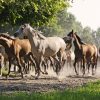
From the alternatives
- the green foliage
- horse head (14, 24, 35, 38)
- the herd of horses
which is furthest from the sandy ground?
the green foliage

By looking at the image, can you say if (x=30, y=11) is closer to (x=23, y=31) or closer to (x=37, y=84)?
(x=23, y=31)

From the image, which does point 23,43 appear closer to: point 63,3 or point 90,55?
point 90,55

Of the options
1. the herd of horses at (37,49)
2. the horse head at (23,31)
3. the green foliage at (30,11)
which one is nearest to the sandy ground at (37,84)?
the herd of horses at (37,49)

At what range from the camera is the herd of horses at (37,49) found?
23672 mm

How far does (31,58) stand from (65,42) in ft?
8.94

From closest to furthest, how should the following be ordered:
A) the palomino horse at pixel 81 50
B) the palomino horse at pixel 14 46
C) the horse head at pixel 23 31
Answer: the horse head at pixel 23 31, the palomino horse at pixel 14 46, the palomino horse at pixel 81 50

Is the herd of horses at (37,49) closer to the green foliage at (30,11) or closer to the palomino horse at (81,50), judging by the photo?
the palomino horse at (81,50)

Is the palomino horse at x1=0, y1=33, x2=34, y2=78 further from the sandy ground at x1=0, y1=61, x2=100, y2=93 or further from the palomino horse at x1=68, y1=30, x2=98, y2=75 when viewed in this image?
the palomino horse at x1=68, y1=30, x2=98, y2=75

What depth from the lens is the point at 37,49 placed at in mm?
23719

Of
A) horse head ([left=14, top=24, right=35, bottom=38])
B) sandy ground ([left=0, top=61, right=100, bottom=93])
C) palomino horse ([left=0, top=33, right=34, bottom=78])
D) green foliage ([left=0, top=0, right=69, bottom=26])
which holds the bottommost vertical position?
sandy ground ([left=0, top=61, right=100, bottom=93])

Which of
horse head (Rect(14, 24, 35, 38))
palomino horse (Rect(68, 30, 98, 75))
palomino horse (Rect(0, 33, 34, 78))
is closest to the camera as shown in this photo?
horse head (Rect(14, 24, 35, 38))

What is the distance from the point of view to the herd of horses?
2367cm

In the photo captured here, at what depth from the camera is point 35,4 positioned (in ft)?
121

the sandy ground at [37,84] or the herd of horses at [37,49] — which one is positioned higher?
the herd of horses at [37,49]
